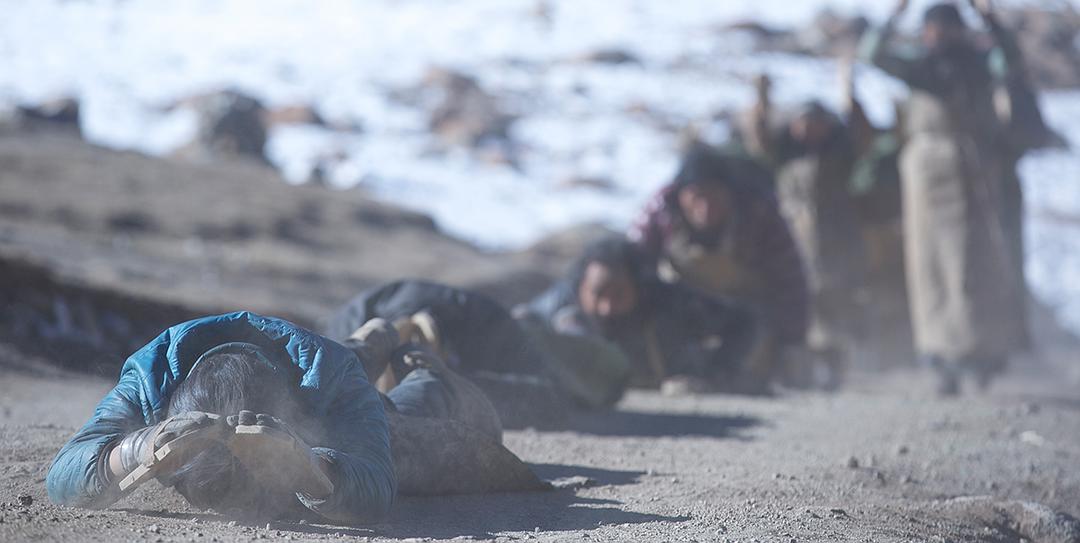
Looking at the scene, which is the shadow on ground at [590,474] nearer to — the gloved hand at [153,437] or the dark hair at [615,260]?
the gloved hand at [153,437]

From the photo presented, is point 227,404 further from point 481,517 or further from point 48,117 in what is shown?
point 48,117

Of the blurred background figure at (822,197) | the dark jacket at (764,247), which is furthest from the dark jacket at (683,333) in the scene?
the blurred background figure at (822,197)

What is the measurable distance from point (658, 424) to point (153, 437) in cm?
356

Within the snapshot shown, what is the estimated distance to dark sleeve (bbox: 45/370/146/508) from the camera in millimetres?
3443

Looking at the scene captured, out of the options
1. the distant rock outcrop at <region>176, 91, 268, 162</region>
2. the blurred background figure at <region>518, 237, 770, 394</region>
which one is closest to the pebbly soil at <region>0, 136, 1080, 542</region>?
the blurred background figure at <region>518, 237, 770, 394</region>

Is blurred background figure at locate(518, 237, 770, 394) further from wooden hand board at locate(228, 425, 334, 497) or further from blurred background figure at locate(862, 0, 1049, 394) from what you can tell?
wooden hand board at locate(228, 425, 334, 497)

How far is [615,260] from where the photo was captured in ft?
26.1

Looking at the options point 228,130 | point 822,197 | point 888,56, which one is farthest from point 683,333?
point 228,130

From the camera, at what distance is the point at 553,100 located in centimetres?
2759

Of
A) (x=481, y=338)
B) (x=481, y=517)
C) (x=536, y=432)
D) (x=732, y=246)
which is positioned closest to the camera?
(x=481, y=517)

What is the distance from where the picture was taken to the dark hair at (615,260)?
26.0 ft

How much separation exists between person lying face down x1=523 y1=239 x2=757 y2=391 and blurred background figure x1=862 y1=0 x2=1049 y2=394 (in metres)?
1.28

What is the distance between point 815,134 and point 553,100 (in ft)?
51.8

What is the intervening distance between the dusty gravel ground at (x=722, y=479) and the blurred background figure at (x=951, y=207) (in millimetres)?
836
